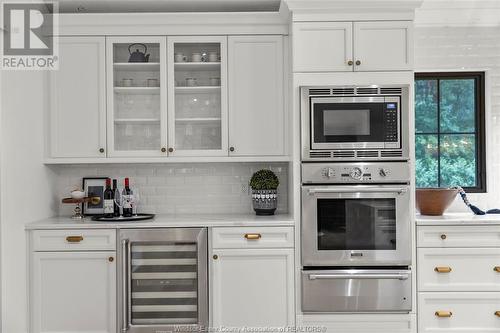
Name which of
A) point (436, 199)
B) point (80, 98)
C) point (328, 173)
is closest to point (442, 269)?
point (436, 199)

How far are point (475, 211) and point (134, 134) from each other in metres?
2.41

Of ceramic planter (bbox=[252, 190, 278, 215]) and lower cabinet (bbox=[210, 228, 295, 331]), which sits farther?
ceramic planter (bbox=[252, 190, 278, 215])

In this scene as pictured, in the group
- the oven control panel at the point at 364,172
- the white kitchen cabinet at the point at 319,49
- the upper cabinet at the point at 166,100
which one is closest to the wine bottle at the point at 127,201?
the upper cabinet at the point at 166,100

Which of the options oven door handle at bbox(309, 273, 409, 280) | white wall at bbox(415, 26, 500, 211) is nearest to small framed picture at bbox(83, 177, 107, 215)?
oven door handle at bbox(309, 273, 409, 280)

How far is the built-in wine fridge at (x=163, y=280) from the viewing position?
3520 mm

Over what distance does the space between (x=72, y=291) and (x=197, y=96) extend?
1534 millimetres

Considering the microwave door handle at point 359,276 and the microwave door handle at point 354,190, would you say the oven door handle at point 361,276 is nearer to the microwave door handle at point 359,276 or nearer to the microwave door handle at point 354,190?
the microwave door handle at point 359,276

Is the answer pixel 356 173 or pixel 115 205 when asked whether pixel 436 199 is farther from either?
pixel 115 205

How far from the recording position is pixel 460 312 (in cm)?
353

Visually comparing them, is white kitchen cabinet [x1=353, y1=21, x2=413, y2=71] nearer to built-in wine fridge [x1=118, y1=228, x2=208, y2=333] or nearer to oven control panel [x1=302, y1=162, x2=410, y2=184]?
oven control panel [x1=302, y1=162, x2=410, y2=184]

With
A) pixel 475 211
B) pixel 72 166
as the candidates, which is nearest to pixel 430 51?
pixel 475 211

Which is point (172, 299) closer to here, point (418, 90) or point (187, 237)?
point (187, 237)

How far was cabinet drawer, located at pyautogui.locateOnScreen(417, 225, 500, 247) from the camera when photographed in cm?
352

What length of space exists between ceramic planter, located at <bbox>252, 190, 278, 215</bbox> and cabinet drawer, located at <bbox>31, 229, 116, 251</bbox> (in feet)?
3.29
